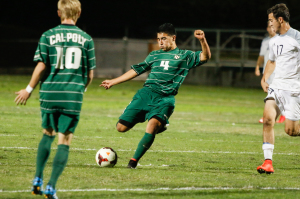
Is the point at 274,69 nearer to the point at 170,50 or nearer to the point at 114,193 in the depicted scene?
the point at 170,50

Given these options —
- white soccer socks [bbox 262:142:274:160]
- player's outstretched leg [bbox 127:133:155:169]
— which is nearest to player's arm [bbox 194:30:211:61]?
player's outstretched leg [bbox 127:133:155:169]

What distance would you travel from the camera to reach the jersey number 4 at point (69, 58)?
5016mm

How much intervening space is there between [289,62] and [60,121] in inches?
137

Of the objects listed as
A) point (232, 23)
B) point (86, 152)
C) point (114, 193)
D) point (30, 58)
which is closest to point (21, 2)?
point (30, 58)

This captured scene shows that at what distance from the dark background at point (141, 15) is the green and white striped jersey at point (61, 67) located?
37.3m

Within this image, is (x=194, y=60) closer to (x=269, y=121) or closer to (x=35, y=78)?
(x=269, y=121)

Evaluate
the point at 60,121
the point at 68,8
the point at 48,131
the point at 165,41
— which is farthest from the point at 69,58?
the point at 165,41

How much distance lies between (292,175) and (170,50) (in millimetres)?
2427

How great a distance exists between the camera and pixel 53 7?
43969 mm

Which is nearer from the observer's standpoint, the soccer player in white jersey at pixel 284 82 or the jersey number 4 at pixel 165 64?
the soccer player in white jersey at pixel 284 82

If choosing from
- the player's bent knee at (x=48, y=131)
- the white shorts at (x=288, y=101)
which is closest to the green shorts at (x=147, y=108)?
the white shorts at (x=288, y=101)

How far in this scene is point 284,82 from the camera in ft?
22.9

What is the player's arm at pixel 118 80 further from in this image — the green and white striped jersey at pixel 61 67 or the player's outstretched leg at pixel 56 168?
the player's outstretched leg at pixel 56 168

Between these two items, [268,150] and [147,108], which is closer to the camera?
[268,150]
